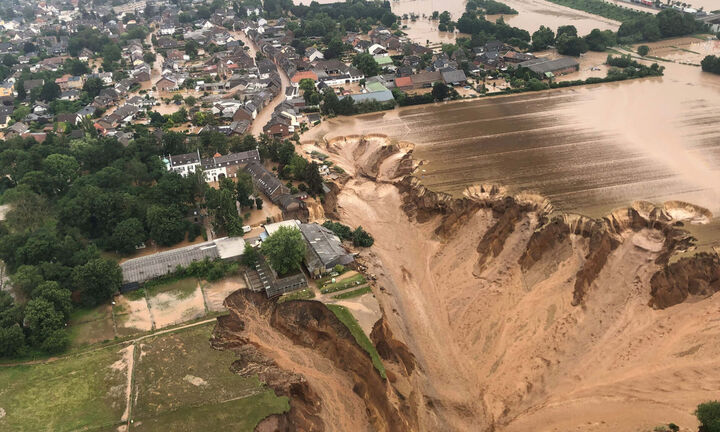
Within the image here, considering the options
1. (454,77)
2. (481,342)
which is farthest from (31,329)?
(454,77)

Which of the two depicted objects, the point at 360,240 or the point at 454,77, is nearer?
the point at 360,240

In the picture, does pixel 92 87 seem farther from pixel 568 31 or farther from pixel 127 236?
pixel 568 31

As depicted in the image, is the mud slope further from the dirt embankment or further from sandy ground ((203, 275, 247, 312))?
sandy ground ((203, 275, 247, 312))

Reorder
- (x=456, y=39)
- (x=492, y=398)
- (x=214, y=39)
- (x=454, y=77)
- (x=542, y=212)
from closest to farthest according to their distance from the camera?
1. (x=492, y=398)
2. (x=542, y=212)
3. (x=454, y=77)
4. (x=456, y=39)
5. (x=214, y=39)

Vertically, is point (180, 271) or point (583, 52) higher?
point (583, 52)

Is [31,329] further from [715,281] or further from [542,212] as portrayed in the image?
[715,281]

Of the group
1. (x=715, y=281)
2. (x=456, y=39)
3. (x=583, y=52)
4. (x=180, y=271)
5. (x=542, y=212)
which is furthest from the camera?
(x=456, y=39)
